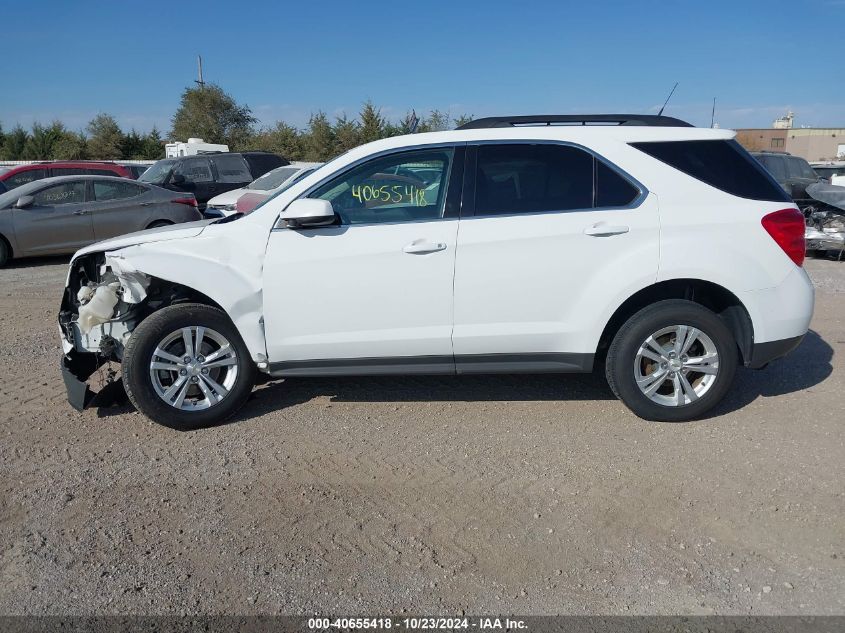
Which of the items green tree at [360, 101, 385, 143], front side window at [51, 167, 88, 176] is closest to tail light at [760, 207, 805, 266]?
front side window at [51, 167, 88, 176]

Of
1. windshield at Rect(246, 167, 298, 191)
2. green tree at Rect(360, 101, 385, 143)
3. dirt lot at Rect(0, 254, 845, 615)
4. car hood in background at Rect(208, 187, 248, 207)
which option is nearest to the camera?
dirt lot at Rect(0, 254, 845, 615)

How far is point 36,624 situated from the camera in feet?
9.41

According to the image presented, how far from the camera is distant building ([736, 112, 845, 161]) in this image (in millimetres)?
58844

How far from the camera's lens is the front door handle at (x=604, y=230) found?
4.45 meters

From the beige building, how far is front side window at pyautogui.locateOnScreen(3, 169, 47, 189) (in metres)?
55.8

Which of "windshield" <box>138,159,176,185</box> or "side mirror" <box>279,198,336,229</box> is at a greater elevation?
"windshield" <box>138,159,176,185</box>

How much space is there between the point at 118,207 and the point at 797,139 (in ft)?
208

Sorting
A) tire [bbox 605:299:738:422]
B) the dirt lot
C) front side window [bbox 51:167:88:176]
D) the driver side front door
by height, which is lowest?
the dirt lot

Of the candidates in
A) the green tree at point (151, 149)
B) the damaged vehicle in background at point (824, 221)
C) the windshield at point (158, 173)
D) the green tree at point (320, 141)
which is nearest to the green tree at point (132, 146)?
the green tree at point (151, 149)

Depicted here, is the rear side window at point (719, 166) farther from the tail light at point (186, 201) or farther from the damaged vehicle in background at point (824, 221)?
the tail light at point (186, 201)

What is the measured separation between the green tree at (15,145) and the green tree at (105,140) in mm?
4846

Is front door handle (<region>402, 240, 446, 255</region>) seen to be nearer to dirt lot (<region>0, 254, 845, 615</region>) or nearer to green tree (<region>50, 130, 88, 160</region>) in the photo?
dirt lot (<region>0, 254, 845, 615</region>)

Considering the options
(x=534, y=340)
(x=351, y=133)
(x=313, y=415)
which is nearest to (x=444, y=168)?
(x=534, y=340)

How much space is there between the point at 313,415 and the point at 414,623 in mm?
2277
